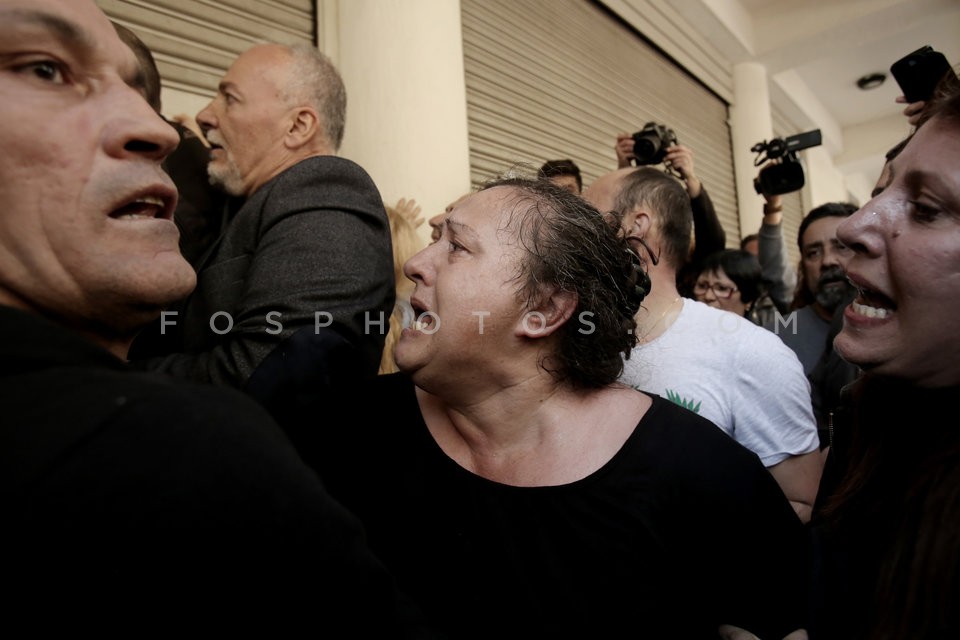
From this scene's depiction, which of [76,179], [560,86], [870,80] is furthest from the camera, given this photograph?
[870,80]

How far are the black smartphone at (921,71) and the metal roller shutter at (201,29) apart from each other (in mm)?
2085

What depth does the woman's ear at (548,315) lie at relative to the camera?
4.45 ft

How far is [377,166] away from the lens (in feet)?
9.33

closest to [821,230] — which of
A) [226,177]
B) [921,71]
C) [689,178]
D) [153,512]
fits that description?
[689,178]

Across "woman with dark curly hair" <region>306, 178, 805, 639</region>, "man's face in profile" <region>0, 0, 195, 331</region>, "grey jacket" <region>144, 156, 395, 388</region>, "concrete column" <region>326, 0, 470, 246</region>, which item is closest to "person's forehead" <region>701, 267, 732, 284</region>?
"concrete column" <region>326, 0, 470, 246</region>

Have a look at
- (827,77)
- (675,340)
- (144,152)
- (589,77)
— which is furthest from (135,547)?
(827,77)

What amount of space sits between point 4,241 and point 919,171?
127cm

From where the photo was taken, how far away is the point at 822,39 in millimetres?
6043

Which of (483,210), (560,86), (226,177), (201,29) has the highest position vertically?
(560,86)

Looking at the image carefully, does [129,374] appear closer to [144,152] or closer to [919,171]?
[144,152]

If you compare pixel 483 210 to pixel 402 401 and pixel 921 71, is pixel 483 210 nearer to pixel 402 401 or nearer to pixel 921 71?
pixel 402 401

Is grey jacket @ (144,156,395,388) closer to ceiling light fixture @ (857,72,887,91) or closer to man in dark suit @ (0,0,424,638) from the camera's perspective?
man in dark suit @ (0,0,424,638)

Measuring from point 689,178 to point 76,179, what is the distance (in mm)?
2282

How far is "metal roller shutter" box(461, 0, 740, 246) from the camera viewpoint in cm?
372
